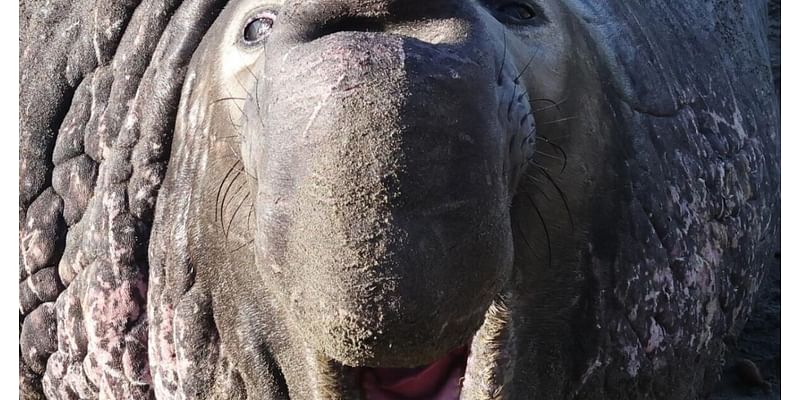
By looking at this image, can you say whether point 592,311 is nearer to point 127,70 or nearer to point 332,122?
point 332,122

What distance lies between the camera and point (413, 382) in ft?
5.73

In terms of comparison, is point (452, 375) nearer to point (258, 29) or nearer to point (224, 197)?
point (224, 197)

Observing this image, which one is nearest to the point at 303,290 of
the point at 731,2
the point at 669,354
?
the point at 669,354

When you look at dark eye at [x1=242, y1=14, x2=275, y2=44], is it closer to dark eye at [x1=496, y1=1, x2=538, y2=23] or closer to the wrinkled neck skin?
the wrinkled neck skin

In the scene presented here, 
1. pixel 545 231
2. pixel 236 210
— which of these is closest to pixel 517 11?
pixel 545 231

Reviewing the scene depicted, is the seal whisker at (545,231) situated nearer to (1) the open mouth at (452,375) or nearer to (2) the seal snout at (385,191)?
(1) the open mouth at (452,375)

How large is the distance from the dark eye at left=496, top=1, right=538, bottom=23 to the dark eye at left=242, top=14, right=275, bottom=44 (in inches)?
16.9

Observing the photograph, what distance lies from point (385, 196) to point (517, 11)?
79cm

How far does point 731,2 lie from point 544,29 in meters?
1.58

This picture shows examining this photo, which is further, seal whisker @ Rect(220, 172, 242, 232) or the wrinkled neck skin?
seal whisker @ Rect(220, 172, 242, 232)

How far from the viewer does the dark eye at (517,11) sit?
2059mm

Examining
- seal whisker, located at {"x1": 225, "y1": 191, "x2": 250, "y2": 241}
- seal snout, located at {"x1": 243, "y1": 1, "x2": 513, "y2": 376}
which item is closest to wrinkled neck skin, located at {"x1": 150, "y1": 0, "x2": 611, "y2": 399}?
seal snout, located at {"x1": 243, "y1": 1, "x2": 513, "y2": 376}

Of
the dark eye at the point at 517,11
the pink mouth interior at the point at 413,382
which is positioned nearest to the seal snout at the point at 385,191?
the pink mouth interior at the point at 413,382

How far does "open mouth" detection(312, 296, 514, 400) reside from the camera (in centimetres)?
175
